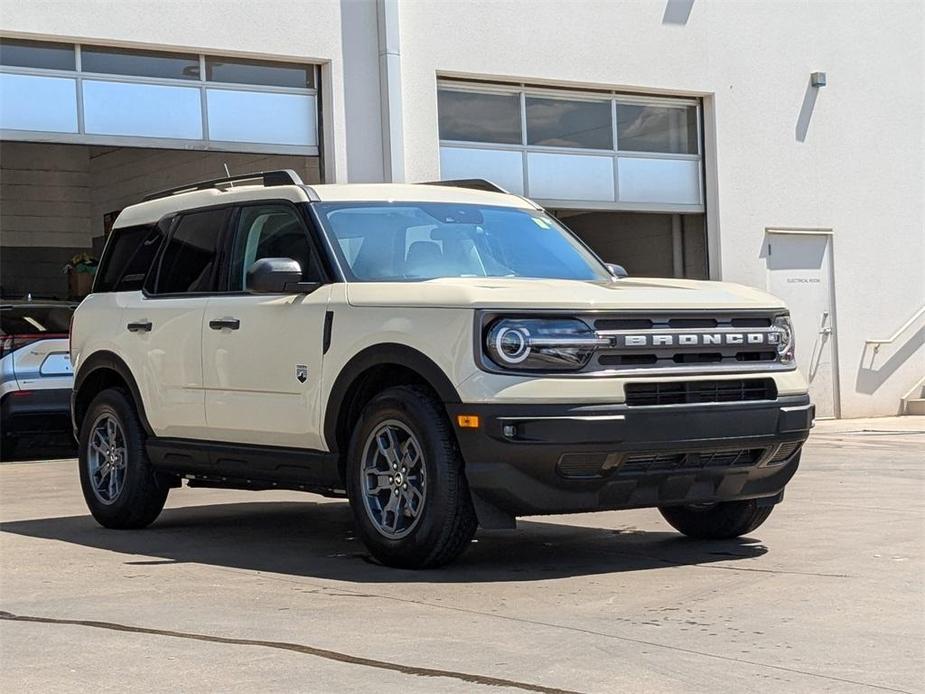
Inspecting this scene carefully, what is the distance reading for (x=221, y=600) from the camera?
641cm

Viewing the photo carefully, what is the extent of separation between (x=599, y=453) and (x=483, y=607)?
972mm

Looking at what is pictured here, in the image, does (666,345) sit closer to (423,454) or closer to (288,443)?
(423,454)

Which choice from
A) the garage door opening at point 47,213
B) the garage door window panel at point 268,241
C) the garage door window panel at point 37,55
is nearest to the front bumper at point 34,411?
the garage door window panel at point 37,55

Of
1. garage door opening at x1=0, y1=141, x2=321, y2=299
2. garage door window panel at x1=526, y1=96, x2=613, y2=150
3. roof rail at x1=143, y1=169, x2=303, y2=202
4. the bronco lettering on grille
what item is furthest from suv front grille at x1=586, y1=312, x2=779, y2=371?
garage door opening at x1=0, y1=141, x2=321, y2=299

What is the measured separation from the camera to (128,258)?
375 inches

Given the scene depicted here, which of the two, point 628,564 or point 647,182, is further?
point 647,182

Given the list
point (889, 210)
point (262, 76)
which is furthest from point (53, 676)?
point (889, 210)

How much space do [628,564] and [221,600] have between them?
1937mm

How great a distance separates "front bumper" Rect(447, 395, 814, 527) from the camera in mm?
6715

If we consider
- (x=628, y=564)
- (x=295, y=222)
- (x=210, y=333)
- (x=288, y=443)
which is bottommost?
(x=628, y=564)

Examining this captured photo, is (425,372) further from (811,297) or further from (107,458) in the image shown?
(811,297)

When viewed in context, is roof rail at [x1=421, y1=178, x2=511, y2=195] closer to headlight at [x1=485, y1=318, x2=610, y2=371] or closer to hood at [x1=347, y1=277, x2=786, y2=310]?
hood at [x1=347, y1=277, x2=786, y2=310]

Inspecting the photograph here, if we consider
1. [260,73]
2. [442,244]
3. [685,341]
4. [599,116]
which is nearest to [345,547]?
[442,244]

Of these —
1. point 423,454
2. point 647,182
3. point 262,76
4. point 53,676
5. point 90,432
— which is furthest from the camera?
point 647,182
